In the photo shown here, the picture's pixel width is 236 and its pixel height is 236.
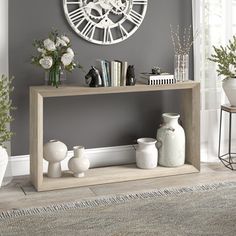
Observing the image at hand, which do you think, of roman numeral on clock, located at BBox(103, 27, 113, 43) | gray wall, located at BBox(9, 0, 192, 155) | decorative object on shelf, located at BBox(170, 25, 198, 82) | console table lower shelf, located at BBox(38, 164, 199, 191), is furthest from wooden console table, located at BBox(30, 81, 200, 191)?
roman numeral on clock, located at BBox(103, 27, 113, 43)

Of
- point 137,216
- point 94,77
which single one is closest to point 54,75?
point 94,77

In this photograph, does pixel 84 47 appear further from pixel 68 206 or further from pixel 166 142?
pixel 68 206

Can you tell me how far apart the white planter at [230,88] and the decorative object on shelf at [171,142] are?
0.48m

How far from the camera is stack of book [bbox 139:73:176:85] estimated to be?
4.39 m

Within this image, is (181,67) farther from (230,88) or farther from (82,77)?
(82,77)

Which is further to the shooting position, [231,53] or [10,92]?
[231,53]

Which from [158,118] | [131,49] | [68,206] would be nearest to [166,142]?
[158,118]

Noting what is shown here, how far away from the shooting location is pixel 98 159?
186 inches

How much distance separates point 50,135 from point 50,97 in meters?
0.32

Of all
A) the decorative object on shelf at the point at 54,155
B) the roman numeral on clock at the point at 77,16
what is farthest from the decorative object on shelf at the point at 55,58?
the decorative object on shelf at the point at 54,155

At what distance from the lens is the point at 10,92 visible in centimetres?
432

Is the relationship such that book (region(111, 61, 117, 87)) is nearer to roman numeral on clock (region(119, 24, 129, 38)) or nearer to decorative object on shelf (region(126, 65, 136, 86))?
decorative object on shelf (region(126, 65, 136, 86))

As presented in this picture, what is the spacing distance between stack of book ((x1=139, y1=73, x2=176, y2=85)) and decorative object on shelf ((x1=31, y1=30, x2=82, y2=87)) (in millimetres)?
549

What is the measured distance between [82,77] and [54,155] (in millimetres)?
704
